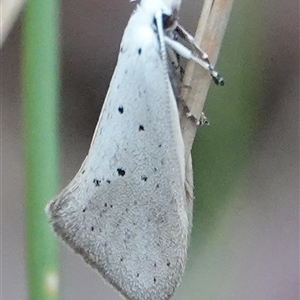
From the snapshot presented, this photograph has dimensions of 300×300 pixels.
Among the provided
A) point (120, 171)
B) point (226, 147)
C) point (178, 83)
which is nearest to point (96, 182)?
point (120, 171)

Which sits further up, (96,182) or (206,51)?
(206,51)

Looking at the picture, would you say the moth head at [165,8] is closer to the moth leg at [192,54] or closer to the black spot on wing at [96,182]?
the moth leg at [192,54]

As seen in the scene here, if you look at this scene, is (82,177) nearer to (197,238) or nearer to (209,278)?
(197,238)

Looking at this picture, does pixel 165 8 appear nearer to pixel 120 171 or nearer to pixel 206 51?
pixel 206 51

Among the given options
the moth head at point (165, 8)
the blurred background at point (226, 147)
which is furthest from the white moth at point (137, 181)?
the blurred background at point (226, 147)

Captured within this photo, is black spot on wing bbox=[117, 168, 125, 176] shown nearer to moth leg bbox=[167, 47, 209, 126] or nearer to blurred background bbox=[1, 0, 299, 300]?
moth leg bbox=[167, 47, 209, 126]

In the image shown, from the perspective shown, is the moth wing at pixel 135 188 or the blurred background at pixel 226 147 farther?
the blurred background at pixel 226 147

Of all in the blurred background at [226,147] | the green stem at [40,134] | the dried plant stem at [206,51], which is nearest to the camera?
the dried plant stem at [206,51]

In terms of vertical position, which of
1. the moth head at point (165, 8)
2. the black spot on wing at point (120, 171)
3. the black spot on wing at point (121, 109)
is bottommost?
the black spot on wing at point (120, 171)

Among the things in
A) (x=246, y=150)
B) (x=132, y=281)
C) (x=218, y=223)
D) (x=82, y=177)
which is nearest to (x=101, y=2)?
(x=246, y=150)
